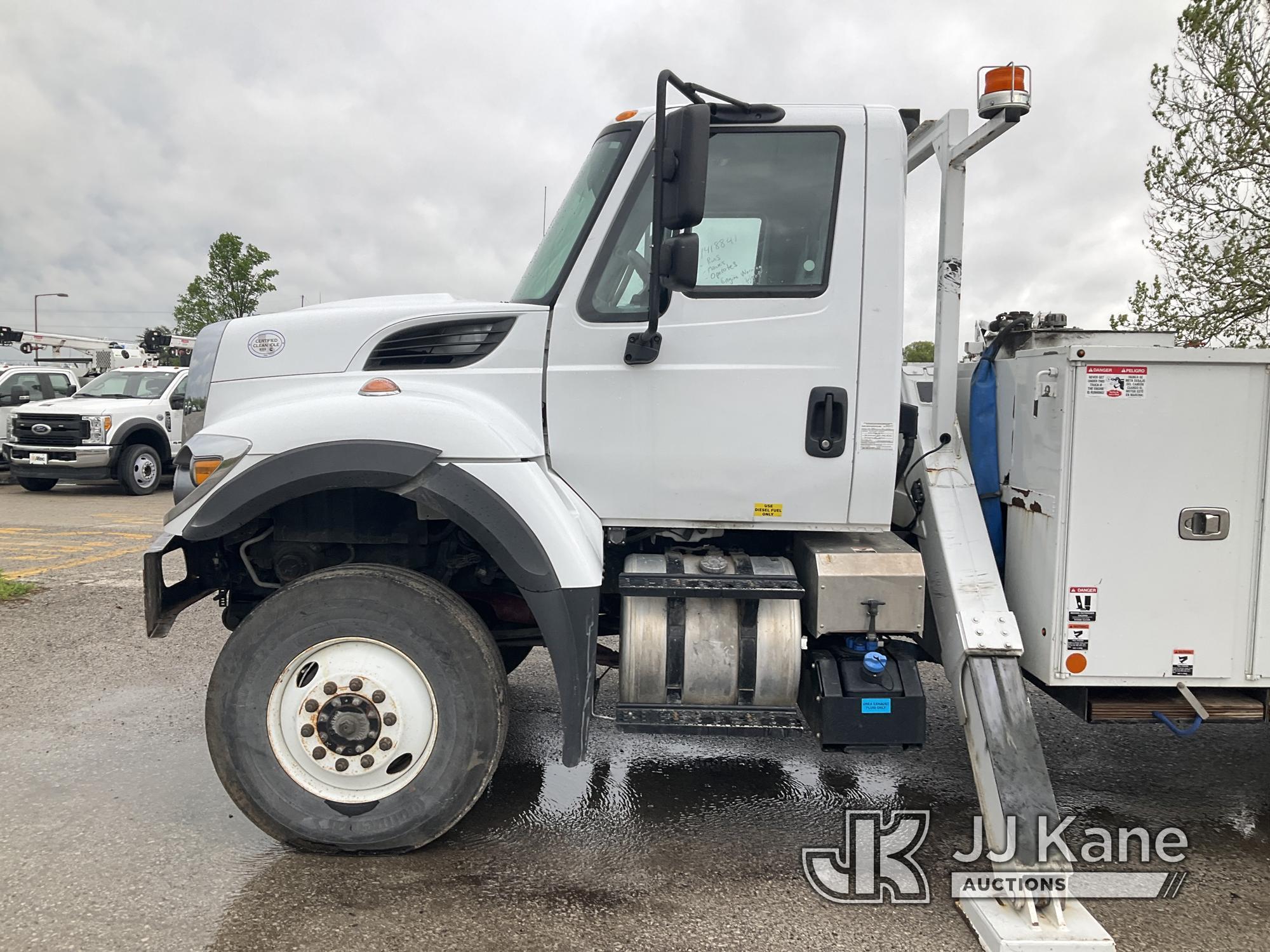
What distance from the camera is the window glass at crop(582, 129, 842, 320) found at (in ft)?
11.6

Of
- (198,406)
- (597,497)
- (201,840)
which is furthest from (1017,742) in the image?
(198,406)

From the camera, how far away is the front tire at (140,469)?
49.9 feet

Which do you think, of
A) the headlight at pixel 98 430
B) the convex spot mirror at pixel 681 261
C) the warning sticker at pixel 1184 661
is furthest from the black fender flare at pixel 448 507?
the headlight at pixel 98 430

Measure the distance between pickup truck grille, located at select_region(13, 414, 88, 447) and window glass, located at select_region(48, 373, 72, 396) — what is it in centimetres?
305

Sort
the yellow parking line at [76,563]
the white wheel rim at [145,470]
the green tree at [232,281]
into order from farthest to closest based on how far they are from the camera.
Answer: the green tree at [232,281]
the white wheel rim at [145,470]
the yellow parking line at [76,563]

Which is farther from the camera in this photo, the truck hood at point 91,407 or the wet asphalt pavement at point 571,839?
the truck hood at point 91,407

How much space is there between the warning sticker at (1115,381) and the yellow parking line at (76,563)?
7773 mm

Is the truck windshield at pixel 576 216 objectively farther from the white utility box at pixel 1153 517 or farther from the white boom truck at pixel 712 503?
the white utility box at pixel 1153 517

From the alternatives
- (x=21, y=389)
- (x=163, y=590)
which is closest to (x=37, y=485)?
(x=21, y=389)

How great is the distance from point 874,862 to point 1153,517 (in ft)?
5.35

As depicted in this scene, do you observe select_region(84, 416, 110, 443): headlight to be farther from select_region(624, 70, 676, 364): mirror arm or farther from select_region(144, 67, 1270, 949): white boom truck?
select_region(624, 70, 676, 364): mirror arm

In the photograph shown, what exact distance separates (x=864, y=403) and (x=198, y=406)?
2607mm

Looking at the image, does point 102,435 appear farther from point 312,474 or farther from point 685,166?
point 685,166

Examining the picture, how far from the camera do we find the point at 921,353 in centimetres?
425
